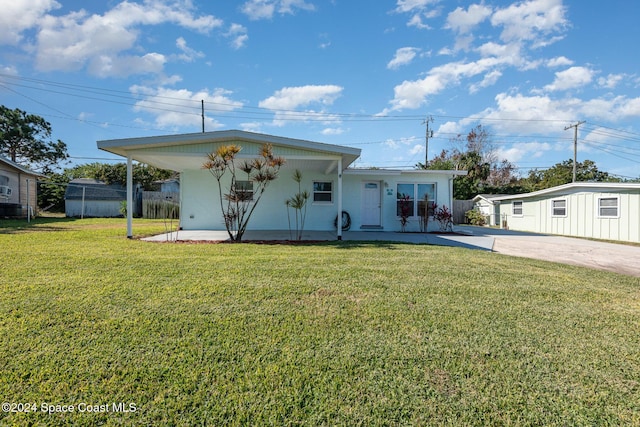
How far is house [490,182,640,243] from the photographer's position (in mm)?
11484

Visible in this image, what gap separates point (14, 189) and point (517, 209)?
29.7 meters

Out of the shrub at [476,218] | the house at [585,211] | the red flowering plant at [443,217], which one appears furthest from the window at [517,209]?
the red flowering plant at [443,217]

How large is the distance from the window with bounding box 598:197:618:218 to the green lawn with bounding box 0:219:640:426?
10343 mm

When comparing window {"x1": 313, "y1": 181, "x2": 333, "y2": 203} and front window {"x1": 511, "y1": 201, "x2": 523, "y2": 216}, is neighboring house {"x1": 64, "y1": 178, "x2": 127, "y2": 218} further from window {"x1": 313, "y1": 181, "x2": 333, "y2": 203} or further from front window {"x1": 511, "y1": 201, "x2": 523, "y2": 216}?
front window {"x1": 511, "y1": 201, "x2": 523, "y2": 216}

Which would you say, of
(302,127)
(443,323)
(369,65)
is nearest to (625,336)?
(443,323)

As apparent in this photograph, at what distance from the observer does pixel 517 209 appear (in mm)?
17703

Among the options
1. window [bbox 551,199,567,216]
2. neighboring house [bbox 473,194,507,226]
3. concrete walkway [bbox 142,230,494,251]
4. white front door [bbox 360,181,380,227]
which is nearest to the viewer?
concrete walkway [bbox 142,230,494,251]

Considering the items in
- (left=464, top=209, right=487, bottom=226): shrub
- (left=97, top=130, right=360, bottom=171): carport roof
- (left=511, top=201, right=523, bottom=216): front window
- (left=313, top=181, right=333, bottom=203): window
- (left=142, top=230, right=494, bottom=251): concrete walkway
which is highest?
(left=97, top=130, right=360, bottom=171): carport roof

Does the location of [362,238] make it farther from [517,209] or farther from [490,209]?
[490,209]

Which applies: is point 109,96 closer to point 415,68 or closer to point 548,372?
point 415,68

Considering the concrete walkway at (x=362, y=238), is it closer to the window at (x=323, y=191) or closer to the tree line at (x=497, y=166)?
the window at (x=323, y=191)

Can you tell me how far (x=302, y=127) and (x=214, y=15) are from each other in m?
20.0

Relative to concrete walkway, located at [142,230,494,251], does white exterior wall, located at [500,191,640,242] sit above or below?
above

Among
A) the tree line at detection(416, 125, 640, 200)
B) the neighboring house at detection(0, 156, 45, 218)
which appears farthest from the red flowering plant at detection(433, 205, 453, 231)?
the neighboring house at detection(0, 156, 45, 218)
